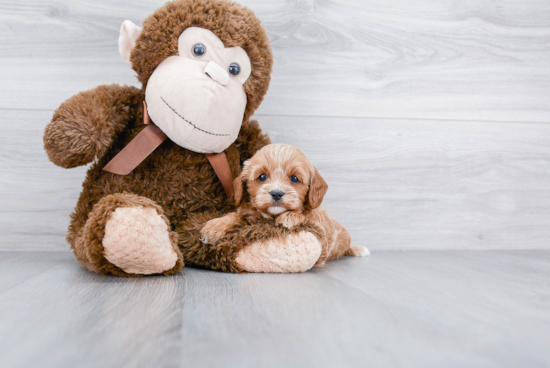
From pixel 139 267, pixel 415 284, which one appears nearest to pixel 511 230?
pixel 415 284

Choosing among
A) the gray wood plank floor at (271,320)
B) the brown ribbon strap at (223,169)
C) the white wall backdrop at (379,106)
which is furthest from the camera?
the white wall backdrop at (379,106)

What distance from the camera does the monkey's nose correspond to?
34.4 inches

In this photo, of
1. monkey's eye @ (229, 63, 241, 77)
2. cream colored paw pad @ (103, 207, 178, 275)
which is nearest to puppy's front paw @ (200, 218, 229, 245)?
cream colored paw pad @ (103, 207, 178, 275)

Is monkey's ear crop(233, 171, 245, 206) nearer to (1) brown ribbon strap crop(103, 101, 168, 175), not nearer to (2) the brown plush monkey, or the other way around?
(2) the brown plush monkey

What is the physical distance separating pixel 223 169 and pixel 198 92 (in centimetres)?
20

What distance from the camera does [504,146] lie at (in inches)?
54.4

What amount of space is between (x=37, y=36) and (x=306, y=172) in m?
0.91

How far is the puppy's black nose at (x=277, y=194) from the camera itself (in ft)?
2.77

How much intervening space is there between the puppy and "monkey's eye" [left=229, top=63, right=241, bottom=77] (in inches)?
7.6

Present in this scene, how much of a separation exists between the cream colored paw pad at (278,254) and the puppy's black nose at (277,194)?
83 millimetres

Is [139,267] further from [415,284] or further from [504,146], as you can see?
[504,146]

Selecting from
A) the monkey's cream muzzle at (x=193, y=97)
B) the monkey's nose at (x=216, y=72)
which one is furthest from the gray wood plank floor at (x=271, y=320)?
the monkey's nose at (x=216, y=72)

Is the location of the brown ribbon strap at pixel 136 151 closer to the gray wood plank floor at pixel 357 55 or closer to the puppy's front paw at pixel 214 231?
the puppy's front paw at pixel 214 231

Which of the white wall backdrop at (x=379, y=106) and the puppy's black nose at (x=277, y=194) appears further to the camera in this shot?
the white wall backdrop at (x=379, y=106)
